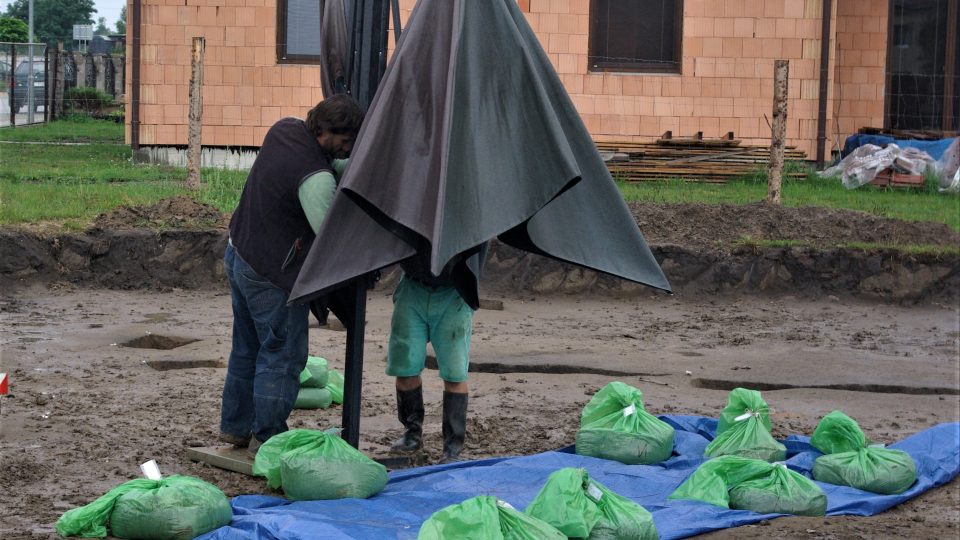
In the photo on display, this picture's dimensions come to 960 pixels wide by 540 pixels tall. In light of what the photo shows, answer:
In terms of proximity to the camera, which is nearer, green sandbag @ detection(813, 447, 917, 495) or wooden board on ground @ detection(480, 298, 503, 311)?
green sandbag @ detection(813, 447, 917, 495)

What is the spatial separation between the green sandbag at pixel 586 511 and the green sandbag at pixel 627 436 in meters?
1.38

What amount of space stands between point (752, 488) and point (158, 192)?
9510mm

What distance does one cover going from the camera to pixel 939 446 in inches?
261

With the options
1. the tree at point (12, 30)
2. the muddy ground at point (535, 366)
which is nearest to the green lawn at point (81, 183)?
the muddy ground at point (535, 366)

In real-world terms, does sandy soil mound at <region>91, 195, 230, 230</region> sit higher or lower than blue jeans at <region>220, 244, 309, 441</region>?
higher

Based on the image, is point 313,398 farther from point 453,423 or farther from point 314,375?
point 453,423

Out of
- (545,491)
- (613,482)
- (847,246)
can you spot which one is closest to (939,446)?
(613,482)

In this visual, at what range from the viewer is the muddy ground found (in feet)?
19.5

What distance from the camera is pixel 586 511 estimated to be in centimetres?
485

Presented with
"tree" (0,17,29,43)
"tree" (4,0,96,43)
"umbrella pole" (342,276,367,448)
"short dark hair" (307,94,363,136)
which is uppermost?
"tree" (4,0,96,43)

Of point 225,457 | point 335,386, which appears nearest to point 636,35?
point 335,386

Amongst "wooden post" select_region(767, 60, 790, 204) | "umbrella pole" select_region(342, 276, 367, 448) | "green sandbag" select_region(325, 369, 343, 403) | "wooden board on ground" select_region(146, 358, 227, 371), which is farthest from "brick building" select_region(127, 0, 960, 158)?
"umbrella pole" select_region(342, 276, 367, 448)

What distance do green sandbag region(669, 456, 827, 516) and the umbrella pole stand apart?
1659 mm

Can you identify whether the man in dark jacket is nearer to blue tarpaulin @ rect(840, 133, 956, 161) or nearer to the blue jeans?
the blue jeans
